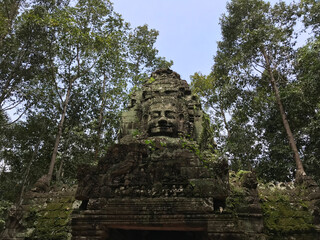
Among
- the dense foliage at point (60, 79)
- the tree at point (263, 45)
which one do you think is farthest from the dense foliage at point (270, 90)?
the dense foliage at point (60, 79)

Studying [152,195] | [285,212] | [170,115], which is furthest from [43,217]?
[285,212]

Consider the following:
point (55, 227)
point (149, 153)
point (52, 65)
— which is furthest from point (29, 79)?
point (149, 153)

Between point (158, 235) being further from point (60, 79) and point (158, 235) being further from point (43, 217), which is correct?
point (60, 79)

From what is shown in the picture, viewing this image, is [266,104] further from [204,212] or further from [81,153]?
[204,212]

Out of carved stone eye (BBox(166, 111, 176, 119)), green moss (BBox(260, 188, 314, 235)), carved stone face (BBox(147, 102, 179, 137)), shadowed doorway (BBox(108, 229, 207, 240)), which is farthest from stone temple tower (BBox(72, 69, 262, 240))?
carved stone eye (BBox(166, 111, 176, 119))

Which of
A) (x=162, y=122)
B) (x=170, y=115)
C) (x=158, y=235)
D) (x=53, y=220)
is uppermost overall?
(x=170, y=115)

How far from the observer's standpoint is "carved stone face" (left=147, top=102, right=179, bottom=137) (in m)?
6.89

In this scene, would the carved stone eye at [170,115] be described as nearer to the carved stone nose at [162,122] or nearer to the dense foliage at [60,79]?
the carved stone nose at [162,122]

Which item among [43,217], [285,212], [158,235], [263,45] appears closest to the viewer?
[285,212]

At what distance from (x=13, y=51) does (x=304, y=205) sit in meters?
14.9

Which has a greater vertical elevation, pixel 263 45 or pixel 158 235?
pixel 263 45

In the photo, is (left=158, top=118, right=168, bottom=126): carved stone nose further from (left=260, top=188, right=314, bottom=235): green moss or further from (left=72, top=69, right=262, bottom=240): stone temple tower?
(left=260, top=188, right=314, bottom=235): green moss

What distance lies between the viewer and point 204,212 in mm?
4027

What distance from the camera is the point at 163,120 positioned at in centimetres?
688
